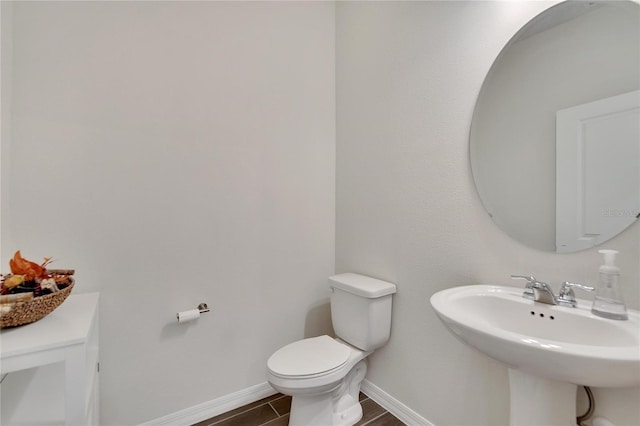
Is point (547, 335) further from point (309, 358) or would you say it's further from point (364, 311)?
point (309, 358)

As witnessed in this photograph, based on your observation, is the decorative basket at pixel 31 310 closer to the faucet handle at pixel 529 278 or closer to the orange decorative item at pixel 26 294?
the orange decorative item at pixel 26 294

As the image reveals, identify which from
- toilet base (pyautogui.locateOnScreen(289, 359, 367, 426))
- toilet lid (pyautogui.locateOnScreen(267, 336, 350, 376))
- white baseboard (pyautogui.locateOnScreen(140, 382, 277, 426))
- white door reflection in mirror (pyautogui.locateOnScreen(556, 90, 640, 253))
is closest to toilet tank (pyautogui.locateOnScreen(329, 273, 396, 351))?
toilet lid (pyautogui.locateOnScreen(267, 336, 350, 376))

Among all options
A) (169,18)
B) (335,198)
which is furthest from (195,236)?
(169,18)

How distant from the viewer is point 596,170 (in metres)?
0.96

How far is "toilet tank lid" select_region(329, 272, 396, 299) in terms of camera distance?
5.04 ft

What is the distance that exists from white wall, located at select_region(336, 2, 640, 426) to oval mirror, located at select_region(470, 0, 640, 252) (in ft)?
0.20

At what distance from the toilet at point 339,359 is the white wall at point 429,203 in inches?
5.3

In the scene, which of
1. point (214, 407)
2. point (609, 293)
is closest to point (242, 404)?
point (214, 407)

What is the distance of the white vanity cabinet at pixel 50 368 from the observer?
0.79 m

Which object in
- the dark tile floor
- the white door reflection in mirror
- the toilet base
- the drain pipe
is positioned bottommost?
the dark tile floor

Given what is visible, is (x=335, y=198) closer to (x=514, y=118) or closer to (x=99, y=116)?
(x=514, y=118)

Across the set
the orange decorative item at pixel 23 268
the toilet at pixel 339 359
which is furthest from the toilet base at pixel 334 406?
the orange decorative item at pixel 23 268

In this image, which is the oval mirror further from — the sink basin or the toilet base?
Answer: the toilet base

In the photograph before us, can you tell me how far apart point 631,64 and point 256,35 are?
1.75m
